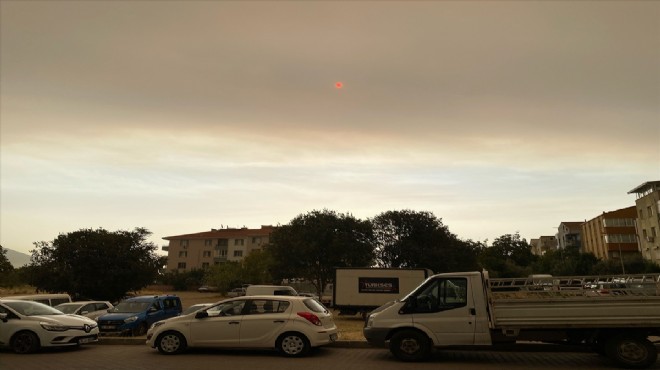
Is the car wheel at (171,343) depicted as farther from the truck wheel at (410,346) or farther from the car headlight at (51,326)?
the truck wheel at (410,346)

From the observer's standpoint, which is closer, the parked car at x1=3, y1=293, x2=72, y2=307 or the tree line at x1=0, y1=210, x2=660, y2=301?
the parked car at x1=3, y1=293, x2=72, y2=307

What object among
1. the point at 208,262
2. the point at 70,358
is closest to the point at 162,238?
the point at 208,262

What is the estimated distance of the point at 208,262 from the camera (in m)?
105

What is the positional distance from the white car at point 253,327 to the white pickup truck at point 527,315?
56.3 inches

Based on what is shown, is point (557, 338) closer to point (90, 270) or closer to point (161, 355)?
point (161, 355)

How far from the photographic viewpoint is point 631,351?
9.32 metres

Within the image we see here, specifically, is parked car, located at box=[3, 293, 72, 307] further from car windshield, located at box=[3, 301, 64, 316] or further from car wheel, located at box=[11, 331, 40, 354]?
car wheel, located at box=[11, 331, 40, 354]

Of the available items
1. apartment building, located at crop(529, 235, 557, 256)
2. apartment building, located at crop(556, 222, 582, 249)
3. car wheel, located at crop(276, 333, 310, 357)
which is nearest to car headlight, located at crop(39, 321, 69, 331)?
car wheel, located at crop(276, 333, 310, 357)

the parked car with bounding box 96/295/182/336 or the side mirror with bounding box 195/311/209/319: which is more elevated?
the side mirror with bounding box 195/311/209/319

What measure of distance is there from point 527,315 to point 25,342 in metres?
12.3

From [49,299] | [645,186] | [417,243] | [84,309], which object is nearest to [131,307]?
[84,309]

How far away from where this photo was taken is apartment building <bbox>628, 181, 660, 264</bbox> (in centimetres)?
6106

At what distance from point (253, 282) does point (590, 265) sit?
52.8m

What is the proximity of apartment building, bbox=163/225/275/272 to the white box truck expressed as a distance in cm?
7610
